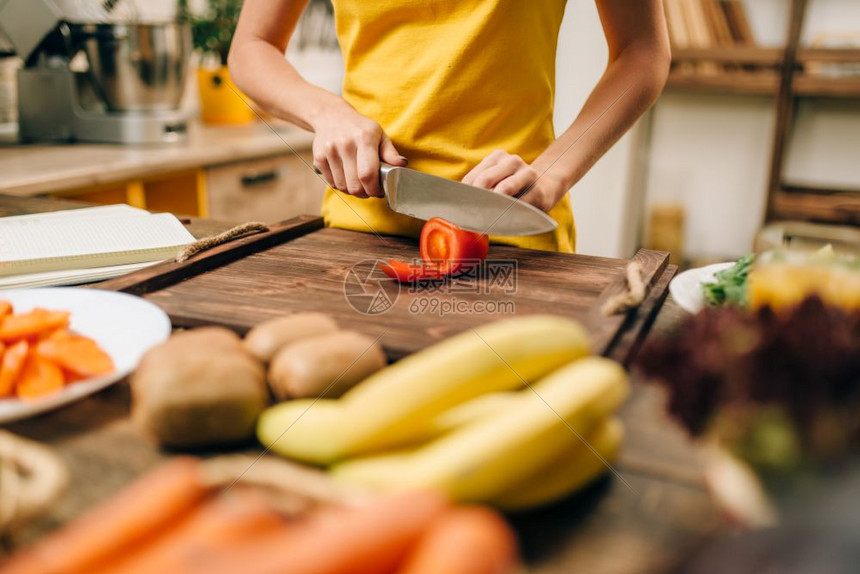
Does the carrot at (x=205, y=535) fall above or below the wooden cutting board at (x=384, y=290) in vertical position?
above

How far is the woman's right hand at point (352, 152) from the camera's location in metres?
1.09

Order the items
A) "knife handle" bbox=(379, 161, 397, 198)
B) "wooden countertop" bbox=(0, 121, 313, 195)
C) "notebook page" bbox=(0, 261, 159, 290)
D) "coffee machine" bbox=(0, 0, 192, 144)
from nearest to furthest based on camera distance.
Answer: "notebook page" bbox=(0, 261, 159, 290) → "knife handle" bbox=(379, 161, 397, 198) → "wooden countertop" bbox=(0, 121, 313, 195) → "coffee machine" bbox=(0, 0, 192, 144)

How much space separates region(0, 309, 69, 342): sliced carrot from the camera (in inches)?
28.4

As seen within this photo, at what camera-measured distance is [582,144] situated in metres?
1.22

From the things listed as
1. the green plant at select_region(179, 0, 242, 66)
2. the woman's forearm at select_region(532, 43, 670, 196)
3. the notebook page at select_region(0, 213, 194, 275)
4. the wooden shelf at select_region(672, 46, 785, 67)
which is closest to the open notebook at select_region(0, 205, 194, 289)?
the notebook page at select_region(0, 213, 194, 275)

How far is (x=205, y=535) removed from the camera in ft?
1.23

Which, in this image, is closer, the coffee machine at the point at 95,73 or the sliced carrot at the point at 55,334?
the sliced carrot at the point at 55,334

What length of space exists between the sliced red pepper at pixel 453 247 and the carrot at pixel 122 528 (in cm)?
63

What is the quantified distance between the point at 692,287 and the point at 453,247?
1.14 feet

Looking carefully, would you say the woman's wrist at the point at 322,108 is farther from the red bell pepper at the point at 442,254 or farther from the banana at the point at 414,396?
the banana at the point at 414,396

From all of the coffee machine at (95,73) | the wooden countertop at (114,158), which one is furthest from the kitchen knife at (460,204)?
the coffee machine at (95,73)

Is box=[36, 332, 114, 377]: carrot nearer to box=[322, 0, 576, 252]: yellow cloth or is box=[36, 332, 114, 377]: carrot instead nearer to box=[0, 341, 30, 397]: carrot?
box=[0, 341, 30, 397]: carrot

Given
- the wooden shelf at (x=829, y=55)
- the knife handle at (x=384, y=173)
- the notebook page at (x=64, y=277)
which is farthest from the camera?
the wooden shelf at (x=829, y=55)

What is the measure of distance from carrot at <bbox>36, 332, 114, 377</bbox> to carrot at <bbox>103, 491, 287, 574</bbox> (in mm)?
340
